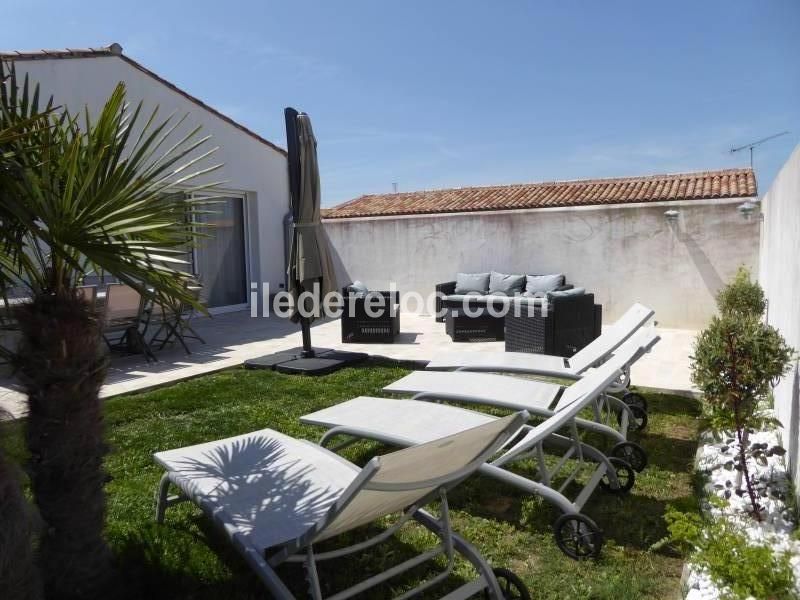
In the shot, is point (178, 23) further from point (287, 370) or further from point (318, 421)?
point (318, 421)

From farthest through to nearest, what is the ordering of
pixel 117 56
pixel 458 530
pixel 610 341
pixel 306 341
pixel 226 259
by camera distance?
pixel 226 259 < pixel 117 56 < pixel 306 341 < pixel 610 341 < pixel 458 530

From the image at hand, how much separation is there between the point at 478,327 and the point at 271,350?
3.73 m

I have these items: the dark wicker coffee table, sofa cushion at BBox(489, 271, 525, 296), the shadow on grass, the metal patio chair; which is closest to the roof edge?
the metal patio chair

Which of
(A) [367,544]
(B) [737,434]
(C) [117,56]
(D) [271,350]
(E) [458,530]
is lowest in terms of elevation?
(E) [458,530]

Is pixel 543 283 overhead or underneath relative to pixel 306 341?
overhead

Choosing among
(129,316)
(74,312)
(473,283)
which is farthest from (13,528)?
(473,283)

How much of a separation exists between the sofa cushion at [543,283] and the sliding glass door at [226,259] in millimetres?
7079

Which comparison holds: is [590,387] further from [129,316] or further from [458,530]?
[129,316]

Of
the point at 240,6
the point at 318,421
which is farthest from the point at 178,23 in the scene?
the point at 318,421

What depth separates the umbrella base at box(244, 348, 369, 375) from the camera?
7.25m

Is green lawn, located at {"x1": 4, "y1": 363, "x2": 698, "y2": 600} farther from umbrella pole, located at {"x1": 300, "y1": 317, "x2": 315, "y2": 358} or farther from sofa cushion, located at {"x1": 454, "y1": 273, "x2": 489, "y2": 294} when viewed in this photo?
sofa cushion, located at {"x1": 454, "y1": 273, "x2": 489, "y2": 294}

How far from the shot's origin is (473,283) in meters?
12.5

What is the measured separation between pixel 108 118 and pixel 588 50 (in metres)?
14.0

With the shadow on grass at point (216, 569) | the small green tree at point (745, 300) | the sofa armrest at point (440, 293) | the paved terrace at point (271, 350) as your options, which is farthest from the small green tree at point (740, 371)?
the sofa armrest at point (440, 293)
